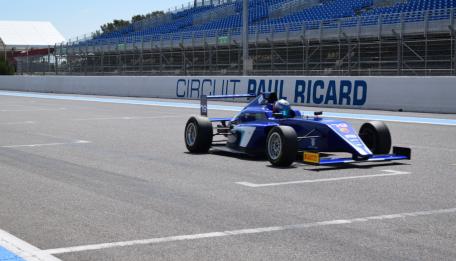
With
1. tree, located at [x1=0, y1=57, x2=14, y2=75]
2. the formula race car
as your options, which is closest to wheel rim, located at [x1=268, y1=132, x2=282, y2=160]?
the formula race car

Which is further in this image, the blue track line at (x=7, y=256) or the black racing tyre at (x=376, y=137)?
the black racing tyre at (x=376, y=137)

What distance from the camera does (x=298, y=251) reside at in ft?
18.6

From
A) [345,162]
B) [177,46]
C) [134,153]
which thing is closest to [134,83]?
[177,46]

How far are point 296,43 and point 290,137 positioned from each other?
3023 cm

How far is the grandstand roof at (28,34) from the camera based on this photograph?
3775 inches

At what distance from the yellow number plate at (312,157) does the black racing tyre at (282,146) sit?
0.22m

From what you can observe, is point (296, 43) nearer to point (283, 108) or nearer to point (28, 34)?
point (283, 108)

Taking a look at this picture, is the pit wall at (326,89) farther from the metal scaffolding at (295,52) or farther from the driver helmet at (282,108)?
the driver helmet at (282,108)

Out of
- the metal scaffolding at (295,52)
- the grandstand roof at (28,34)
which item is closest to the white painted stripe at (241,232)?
the metal scaffolding at (295,52)

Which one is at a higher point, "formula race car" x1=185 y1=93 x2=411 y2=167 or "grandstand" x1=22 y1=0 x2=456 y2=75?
"grandstand" x1=22 y1=0 x2=456 y2=75

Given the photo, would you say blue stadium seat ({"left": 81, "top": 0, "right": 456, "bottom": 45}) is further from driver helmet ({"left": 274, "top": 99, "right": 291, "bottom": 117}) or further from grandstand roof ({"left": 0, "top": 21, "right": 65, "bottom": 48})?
grandstand roof ({"left": 0, "top": 21, "right": 65, "bottom": 48})

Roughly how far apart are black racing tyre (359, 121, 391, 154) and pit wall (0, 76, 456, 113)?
11.6 m

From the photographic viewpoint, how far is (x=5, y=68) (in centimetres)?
5922

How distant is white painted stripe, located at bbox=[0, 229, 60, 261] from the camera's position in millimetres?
5520
